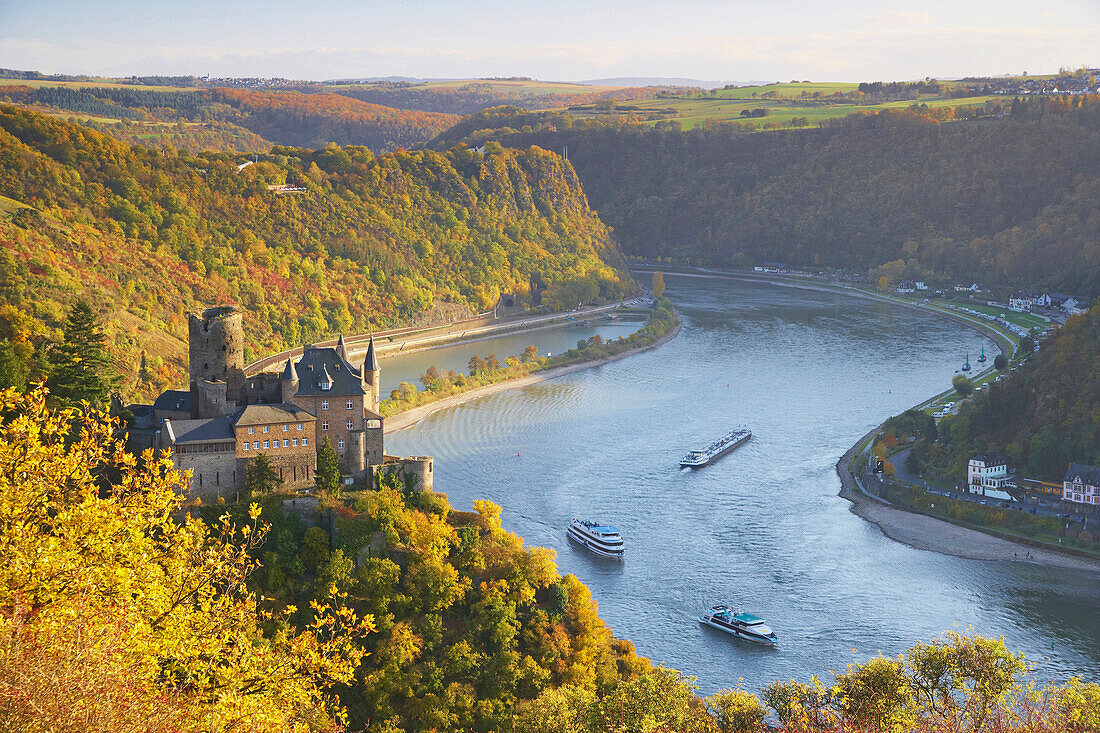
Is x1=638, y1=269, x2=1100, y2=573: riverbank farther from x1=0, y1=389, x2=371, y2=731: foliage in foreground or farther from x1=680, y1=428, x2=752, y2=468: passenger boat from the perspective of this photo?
x1=0, y1=389, x2=371, y2=731: foliage in foreground

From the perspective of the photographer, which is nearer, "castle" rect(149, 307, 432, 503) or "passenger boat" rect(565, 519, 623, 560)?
"castle" rect(149, 307, 432, 503)

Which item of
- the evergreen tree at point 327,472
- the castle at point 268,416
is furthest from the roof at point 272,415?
the evergreen tree at point 327,472

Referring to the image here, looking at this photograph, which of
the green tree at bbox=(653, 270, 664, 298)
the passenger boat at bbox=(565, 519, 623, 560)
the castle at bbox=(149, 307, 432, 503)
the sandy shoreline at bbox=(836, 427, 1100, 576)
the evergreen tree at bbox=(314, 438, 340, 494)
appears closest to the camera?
the castle at bbox=(149, 307, 432, 503)

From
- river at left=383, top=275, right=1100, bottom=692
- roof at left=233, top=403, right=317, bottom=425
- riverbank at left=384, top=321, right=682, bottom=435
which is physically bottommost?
riverbank at left=384, top=321, right=682, bottom=435

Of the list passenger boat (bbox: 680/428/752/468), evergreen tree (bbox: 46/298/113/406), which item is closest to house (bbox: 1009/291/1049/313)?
passenger boat (bbox: 680/428/752/468)

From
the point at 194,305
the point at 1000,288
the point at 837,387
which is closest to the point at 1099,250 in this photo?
the point at 1000,288

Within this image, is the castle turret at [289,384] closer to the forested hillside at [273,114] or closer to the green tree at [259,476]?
the green tree at [259,476]
